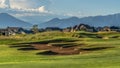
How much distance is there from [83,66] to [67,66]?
5.47 ft

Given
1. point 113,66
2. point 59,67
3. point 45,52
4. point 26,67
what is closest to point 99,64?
point 113,66

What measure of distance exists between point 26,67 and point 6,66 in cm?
256

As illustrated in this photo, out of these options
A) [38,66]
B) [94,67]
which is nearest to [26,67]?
[38,66]

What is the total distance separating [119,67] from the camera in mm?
Answer: 36906

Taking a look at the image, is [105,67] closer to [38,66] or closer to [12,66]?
[38,66]

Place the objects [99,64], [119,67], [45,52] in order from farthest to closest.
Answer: [45,52]
[99,64]
[119,67]

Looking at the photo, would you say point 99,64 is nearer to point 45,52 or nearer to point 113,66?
point 113,66

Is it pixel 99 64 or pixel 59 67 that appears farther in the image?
pixel 99 64

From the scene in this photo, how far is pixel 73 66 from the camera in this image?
38.2 metres

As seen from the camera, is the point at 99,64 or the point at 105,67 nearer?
the point at 105,67

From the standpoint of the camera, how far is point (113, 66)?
3812cm

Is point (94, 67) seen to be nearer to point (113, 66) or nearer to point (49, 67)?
point (113, 66)

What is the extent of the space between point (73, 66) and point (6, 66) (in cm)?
715

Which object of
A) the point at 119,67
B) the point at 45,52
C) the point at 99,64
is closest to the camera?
the point at 119,67
